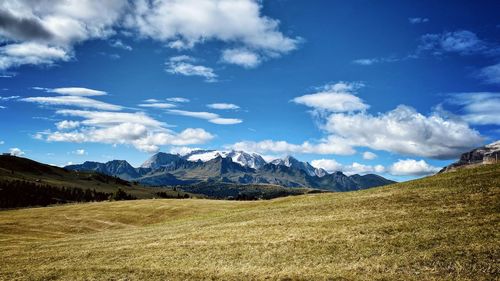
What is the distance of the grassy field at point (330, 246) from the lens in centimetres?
2300

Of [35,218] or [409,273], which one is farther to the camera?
[35,218]

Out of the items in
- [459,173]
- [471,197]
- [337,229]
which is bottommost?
[337,229]

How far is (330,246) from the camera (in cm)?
2838

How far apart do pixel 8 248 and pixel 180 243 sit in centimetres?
2513

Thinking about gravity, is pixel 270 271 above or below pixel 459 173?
below

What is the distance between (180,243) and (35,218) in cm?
5702

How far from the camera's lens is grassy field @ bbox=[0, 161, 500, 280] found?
2300 centimetres

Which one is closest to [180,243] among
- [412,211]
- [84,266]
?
[84,266]

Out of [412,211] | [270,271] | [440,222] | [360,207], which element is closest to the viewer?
[270,271]

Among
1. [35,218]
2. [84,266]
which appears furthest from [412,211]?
[35,218]

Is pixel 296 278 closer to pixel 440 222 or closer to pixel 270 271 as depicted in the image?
pixel 270 271

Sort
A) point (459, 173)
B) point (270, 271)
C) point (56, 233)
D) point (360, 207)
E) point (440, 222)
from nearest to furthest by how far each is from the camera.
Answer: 1. point (270, 271)
2. point (440, 222)
3. point (360, 207)
4. point (459, 173)
5. point (56, 233)

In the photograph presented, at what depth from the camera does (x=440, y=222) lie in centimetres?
3023

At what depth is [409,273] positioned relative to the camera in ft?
69.9
